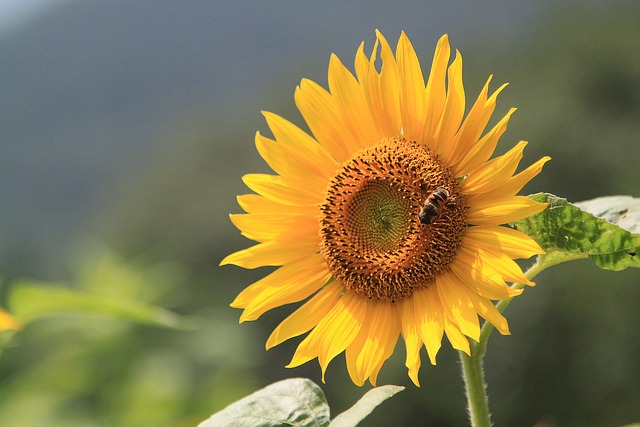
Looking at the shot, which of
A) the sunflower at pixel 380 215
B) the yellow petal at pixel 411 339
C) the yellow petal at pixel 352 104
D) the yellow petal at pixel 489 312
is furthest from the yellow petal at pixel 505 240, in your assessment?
the yellow petal at pixel 352 104

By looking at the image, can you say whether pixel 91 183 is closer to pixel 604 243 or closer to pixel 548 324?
pixel 548 324

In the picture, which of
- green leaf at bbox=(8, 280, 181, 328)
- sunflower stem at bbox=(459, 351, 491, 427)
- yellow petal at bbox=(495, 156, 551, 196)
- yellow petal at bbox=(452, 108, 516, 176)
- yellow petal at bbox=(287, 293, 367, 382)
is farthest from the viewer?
green leaf at bbox=(8, 280, 181, 328)

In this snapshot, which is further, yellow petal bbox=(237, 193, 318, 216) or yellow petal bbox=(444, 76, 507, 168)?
yellow petal bbox=(237, 193, 318, 216)

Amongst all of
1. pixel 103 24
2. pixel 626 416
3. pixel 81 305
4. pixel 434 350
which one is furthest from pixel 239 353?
pixel 103 24

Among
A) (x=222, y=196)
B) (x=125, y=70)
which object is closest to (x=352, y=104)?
(x=222, y=196)

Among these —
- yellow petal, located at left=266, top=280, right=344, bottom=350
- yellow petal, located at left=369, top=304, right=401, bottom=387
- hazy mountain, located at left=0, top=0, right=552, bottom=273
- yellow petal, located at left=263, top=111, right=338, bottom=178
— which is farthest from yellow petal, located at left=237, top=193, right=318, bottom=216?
hazy mountain, located at left=0, top=0, right=552, bottom=273

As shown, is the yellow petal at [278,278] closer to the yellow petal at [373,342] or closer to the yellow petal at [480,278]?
the yellow petal at [373,342]

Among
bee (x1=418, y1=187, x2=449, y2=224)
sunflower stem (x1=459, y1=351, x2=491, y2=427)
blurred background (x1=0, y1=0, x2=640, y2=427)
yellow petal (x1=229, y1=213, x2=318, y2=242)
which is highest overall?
blurred background (x1=0, y1=0, x2=640, y2=427)

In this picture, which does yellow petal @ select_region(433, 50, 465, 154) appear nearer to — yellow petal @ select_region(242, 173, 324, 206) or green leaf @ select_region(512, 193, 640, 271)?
green leaf @ select_region(512, 193, 640, 271)
